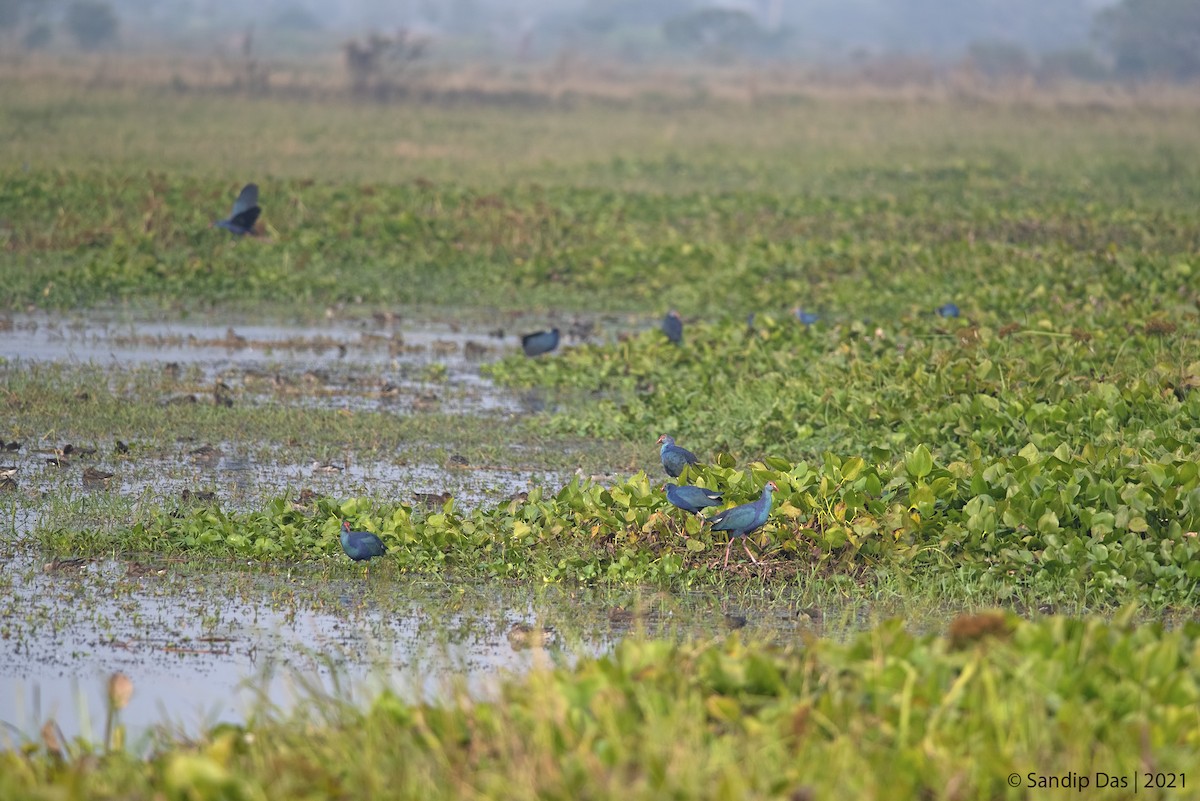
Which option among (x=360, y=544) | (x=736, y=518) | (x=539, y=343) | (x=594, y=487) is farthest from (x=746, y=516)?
(x=539, y=343)

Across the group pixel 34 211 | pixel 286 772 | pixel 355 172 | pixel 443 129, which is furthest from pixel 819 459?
pixel 443 129

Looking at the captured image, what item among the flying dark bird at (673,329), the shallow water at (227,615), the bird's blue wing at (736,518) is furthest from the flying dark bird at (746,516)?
the flying dark bird at (673,329)

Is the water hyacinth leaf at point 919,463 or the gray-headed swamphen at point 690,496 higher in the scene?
the water hyacinth leaf at point 919,463

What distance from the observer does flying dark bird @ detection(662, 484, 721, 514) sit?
693 centimetres

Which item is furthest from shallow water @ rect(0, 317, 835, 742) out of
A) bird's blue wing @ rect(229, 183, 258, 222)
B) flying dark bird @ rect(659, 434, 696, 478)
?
bird's blue wing @ rect(229, 183, 258, 222)

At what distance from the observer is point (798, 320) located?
41.1 ft

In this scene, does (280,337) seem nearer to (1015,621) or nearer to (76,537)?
(76,537)

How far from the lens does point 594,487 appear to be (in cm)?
723

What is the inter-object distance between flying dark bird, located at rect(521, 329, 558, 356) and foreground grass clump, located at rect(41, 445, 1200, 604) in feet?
16.2

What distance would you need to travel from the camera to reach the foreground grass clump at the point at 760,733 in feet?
12.6

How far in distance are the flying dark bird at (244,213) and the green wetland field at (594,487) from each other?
874mm

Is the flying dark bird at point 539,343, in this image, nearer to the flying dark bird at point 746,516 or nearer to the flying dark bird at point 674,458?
the flying dark bird at point 674,458

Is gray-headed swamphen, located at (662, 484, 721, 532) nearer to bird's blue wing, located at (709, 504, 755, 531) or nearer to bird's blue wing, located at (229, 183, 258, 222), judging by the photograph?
bird's blue wing, located at (709, 504, 755, 531)

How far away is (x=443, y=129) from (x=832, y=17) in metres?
153
